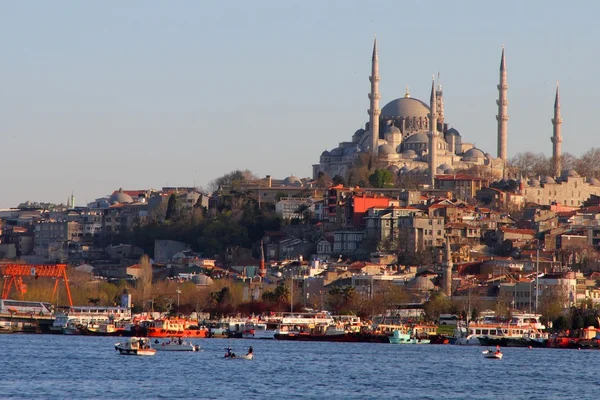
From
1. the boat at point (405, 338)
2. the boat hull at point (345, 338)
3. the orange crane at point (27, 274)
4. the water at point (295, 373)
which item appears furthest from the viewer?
the orange crane at point (27, 274)

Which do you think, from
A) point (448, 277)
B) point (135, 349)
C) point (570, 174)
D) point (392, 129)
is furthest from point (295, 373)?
point (392, 129)

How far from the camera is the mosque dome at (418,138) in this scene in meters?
115

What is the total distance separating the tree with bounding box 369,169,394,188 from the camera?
10144 centimetres

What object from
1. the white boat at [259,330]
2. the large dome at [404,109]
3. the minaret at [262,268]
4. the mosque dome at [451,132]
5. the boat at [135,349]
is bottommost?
the boat at [135,349]

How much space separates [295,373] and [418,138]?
2664 inches

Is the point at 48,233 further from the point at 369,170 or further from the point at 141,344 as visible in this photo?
the point at 141,344

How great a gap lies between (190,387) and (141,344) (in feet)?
43.3

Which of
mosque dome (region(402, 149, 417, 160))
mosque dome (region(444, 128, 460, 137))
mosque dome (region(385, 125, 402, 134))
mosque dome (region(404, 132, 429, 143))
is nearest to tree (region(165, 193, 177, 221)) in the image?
mosque dome (region(402, 149, 417, 160))

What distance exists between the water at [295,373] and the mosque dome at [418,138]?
170ft

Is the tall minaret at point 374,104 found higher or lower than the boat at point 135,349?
higher

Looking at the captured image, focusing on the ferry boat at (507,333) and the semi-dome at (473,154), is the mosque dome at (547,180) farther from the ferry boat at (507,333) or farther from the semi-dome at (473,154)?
the ferry boat at (507,333)

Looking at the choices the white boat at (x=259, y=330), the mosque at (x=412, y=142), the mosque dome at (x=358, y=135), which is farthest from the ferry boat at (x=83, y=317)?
the mosque dome at (x=358, y=135)

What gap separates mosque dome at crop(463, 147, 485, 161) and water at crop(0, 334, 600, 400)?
5153 centimetres

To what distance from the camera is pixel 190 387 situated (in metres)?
42.7
